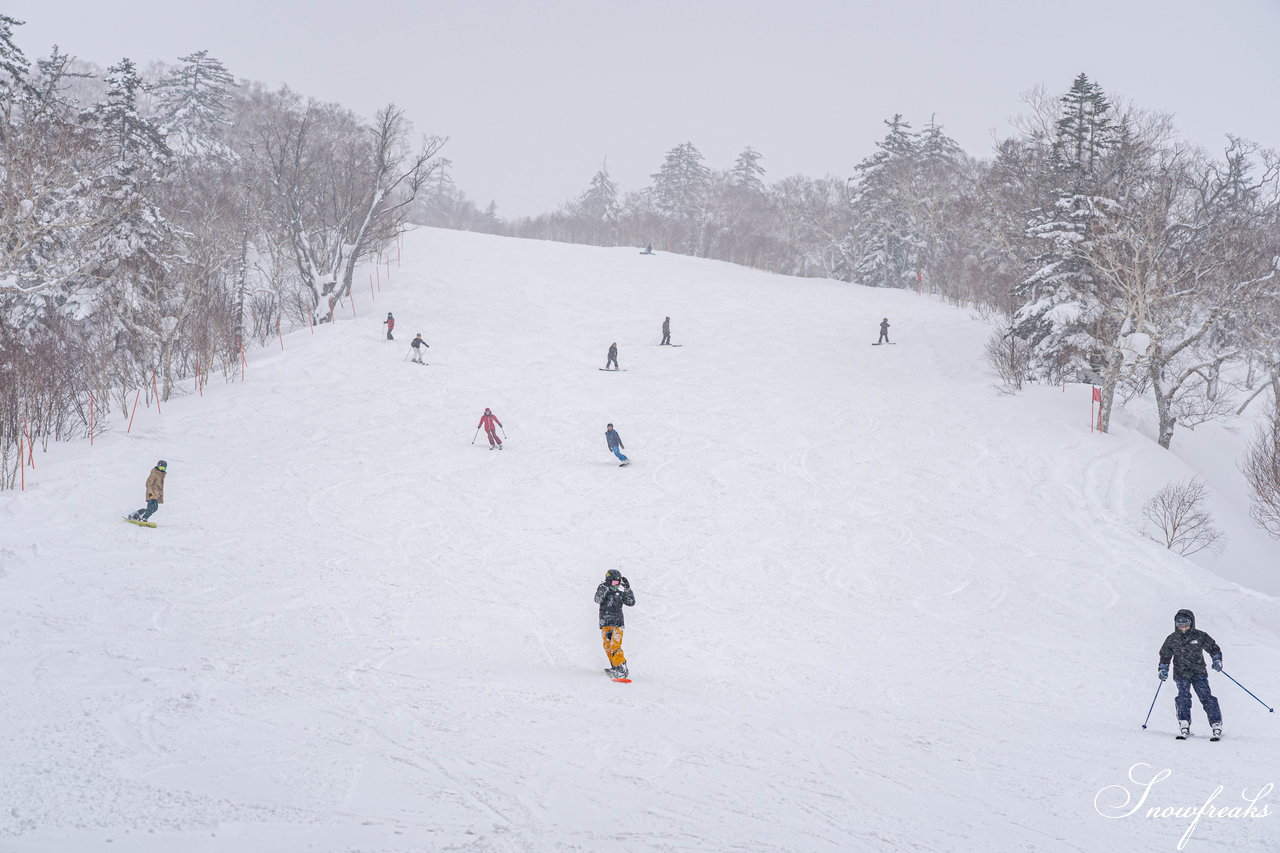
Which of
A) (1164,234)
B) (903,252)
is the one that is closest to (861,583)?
(1164,234)

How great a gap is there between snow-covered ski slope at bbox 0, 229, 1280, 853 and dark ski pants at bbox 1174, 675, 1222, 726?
15.5 inches

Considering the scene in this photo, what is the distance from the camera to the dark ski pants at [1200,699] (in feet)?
27.6

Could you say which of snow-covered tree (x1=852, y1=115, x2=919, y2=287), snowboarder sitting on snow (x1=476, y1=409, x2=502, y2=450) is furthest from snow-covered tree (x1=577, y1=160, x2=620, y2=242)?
snowboarder sitting on snow (x1=476, y1=409, x2=502, y2=450)

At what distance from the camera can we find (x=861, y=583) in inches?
579

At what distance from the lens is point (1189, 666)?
340 inches

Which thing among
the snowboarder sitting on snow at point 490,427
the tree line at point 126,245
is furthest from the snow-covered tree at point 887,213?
the snowboarder sitting on snow at point 490,427

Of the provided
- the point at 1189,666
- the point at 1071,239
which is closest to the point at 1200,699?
the point at 1189,666

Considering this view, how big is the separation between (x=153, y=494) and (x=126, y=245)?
43.5 ft

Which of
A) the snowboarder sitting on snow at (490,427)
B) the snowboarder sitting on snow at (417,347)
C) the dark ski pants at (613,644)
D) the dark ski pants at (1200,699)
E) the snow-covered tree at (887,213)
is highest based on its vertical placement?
the snow-covered tree at (887,213)

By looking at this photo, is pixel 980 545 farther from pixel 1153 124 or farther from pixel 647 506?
pixel 1153 124

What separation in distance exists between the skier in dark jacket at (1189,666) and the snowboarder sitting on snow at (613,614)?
6410mm

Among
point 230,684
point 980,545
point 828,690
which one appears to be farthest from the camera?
point 980,545

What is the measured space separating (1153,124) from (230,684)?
37.2 meters

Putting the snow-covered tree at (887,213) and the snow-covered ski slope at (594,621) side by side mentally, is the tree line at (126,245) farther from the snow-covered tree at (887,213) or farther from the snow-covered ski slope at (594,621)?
the snow-covered tree at (887,213)
